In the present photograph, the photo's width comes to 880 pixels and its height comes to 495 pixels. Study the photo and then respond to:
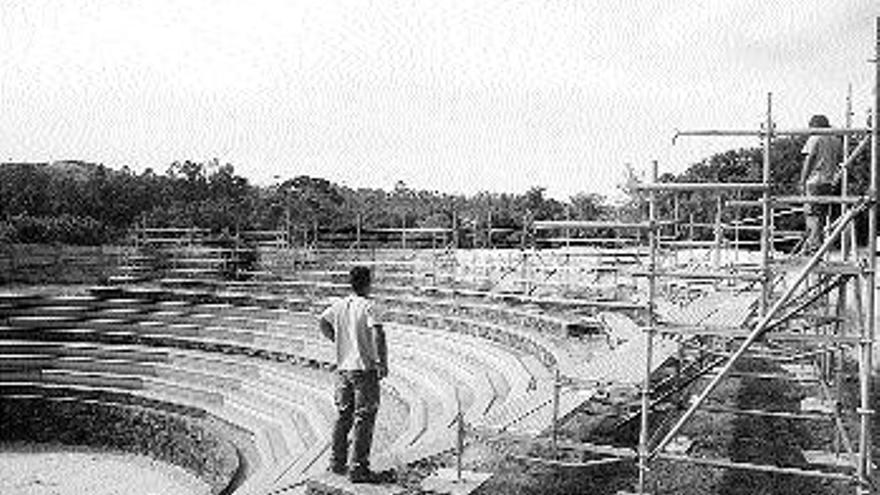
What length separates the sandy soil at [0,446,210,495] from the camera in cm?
1146

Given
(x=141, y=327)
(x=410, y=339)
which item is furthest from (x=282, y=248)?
(x=410, y=339)

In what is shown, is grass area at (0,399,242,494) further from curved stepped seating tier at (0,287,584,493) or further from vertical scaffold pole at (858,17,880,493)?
vertical scaffold pole at (858,17,880,493)

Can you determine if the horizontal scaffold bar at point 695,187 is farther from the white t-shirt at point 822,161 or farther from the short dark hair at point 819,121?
the white t-shirt at point 822,161

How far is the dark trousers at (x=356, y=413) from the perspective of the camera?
16.3 feet

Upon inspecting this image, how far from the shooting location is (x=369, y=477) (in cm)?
504

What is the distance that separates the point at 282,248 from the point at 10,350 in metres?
7.94

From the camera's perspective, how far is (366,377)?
5.04 m

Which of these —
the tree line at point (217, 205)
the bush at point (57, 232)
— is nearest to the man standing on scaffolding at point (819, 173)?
the tree line at point (217, 205)

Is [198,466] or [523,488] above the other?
[523,488]

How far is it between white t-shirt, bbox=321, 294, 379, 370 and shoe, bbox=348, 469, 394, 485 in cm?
62

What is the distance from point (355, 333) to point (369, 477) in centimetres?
87

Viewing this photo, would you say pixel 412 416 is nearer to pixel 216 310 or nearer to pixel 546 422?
pixel 546 422

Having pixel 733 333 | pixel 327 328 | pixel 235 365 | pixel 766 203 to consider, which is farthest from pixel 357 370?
pixel 235 365

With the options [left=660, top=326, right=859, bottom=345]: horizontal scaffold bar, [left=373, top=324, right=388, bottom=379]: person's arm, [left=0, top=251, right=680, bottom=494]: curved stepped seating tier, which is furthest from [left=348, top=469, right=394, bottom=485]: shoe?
[left=660, top=326, right=859, bottom=345]: horizontal scaffold bar
